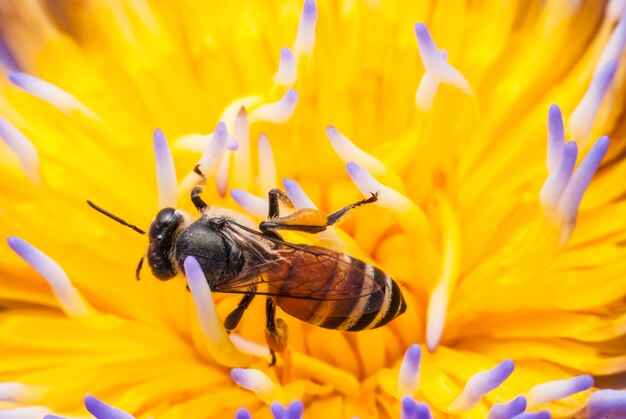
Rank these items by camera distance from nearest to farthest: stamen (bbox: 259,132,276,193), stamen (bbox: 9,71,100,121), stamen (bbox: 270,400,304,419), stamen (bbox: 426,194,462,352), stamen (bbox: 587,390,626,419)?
stamen (bbox: 270,400,304,419), stamen (bbox: 587,390,626,419), stamen (bbox: 426,194,462,352), stamen (bbox: 259,132,276,193), stamen (bbox: 9,71,100,121)

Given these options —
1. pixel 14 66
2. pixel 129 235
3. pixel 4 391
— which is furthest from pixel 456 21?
pixel 4 391

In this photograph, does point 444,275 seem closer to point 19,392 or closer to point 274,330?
point 274,330

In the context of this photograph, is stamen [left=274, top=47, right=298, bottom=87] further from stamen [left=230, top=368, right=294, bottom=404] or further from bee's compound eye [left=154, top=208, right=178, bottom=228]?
stamen [left=230, top=368, right=294, bottom=404]

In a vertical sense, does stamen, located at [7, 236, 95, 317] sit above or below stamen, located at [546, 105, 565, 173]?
below

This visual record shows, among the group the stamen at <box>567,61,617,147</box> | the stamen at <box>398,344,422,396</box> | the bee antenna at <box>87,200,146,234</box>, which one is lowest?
the stamen at <box>398,344,422,396</box>

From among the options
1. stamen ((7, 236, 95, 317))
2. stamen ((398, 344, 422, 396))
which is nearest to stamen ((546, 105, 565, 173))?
stamen ((398, 344, 422, 396))

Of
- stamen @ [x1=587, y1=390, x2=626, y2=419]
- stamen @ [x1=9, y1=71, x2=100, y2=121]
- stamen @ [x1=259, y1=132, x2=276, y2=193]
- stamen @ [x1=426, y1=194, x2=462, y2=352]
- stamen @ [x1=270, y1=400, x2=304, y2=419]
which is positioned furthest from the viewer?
stamen @ [x1=9, y1=71, x2=100, y2=121]
